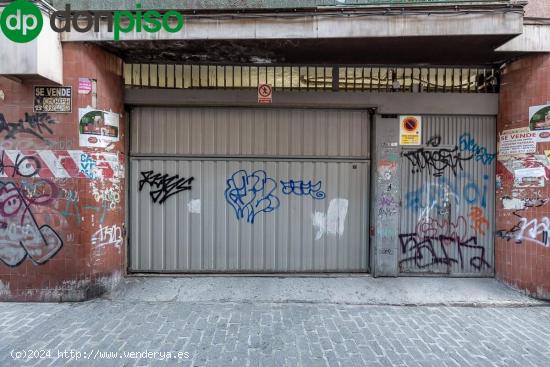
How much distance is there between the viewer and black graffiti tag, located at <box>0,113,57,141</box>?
544 cm

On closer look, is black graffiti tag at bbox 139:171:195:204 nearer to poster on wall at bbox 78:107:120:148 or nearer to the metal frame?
poster on wall at bbox 78:107:120:148

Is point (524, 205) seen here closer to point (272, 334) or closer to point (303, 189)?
point (303, 189)

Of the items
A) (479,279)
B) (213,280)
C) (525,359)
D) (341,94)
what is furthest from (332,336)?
(341,94)

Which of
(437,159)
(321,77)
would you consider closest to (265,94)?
(321,77)

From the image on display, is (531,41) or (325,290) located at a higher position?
(531,41)

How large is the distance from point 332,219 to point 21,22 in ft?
18.7

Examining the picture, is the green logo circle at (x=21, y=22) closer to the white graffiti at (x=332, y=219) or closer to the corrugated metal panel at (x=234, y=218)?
the corrugated metal panel at (x=234, y=218)

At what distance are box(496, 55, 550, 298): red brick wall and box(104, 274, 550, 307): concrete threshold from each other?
34cm

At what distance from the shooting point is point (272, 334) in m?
4.47

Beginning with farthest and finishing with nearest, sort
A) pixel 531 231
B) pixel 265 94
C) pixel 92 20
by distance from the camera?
pixel 265 94 → pixel 531 231 → pixel 92 20

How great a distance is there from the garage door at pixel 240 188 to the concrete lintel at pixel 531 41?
8.19 ft

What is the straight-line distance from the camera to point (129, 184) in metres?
6.44

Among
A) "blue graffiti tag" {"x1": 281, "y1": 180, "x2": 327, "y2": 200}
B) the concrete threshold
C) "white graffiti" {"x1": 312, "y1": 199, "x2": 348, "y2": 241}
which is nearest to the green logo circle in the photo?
the concrete threshold

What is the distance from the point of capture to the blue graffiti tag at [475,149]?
6.46m
